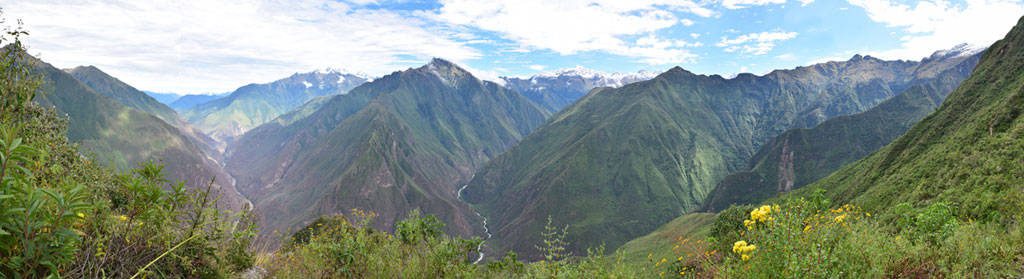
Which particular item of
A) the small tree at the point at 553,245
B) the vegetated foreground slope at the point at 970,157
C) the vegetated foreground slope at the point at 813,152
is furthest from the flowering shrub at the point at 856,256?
the vegetated foreground slope at the point at 813,152

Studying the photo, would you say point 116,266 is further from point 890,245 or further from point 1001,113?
point 1001,113

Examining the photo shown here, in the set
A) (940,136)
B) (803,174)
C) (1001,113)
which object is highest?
(1001,113)

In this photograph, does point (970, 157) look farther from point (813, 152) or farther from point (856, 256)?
point (813, 152)

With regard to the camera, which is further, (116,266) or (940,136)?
(940,136)

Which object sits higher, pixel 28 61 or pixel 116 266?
pixel 28 61

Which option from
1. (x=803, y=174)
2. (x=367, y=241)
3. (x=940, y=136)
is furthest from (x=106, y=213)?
(x=803, y=174)

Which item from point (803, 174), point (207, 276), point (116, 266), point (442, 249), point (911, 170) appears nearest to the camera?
point (116, 266)

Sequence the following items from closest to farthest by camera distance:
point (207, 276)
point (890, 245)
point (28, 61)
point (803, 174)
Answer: point (890, 245) < point (207, 276) < point (28, 61) < point (803, 174)

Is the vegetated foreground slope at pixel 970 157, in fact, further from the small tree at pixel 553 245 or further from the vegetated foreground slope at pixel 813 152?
the vegetated foreground slope at pixel 813 152
